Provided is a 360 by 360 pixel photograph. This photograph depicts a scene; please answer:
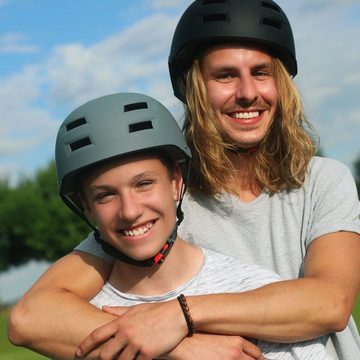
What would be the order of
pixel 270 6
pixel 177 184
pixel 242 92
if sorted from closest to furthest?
pixel 177 184, pixel 242 92, pixel 270 6

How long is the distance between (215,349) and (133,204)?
0.79 m

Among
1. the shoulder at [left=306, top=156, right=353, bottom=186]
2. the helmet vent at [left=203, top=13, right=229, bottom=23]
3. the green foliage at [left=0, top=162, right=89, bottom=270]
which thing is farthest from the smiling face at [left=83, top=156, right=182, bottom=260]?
the green foliage at [left=0, top=162, right=89, bottom=270]

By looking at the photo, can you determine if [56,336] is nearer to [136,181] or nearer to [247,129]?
[136,181]

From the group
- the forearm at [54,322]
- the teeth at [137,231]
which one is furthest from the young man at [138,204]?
the forearm at [54,322]

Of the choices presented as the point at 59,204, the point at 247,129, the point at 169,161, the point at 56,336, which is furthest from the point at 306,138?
the point at 59,204

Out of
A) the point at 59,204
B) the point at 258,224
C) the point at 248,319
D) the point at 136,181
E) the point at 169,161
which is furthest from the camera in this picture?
the point at 59,204

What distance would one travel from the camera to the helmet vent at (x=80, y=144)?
3787 millimetres

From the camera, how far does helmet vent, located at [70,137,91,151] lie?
379cm

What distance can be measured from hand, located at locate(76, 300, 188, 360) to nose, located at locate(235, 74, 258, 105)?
152cm

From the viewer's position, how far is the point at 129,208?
3.52 meters

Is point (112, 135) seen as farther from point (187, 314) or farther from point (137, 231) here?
point (187, 314)

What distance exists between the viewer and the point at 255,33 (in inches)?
177

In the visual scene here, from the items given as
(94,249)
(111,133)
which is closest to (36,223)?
(94,249)

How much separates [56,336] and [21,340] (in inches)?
10.5
